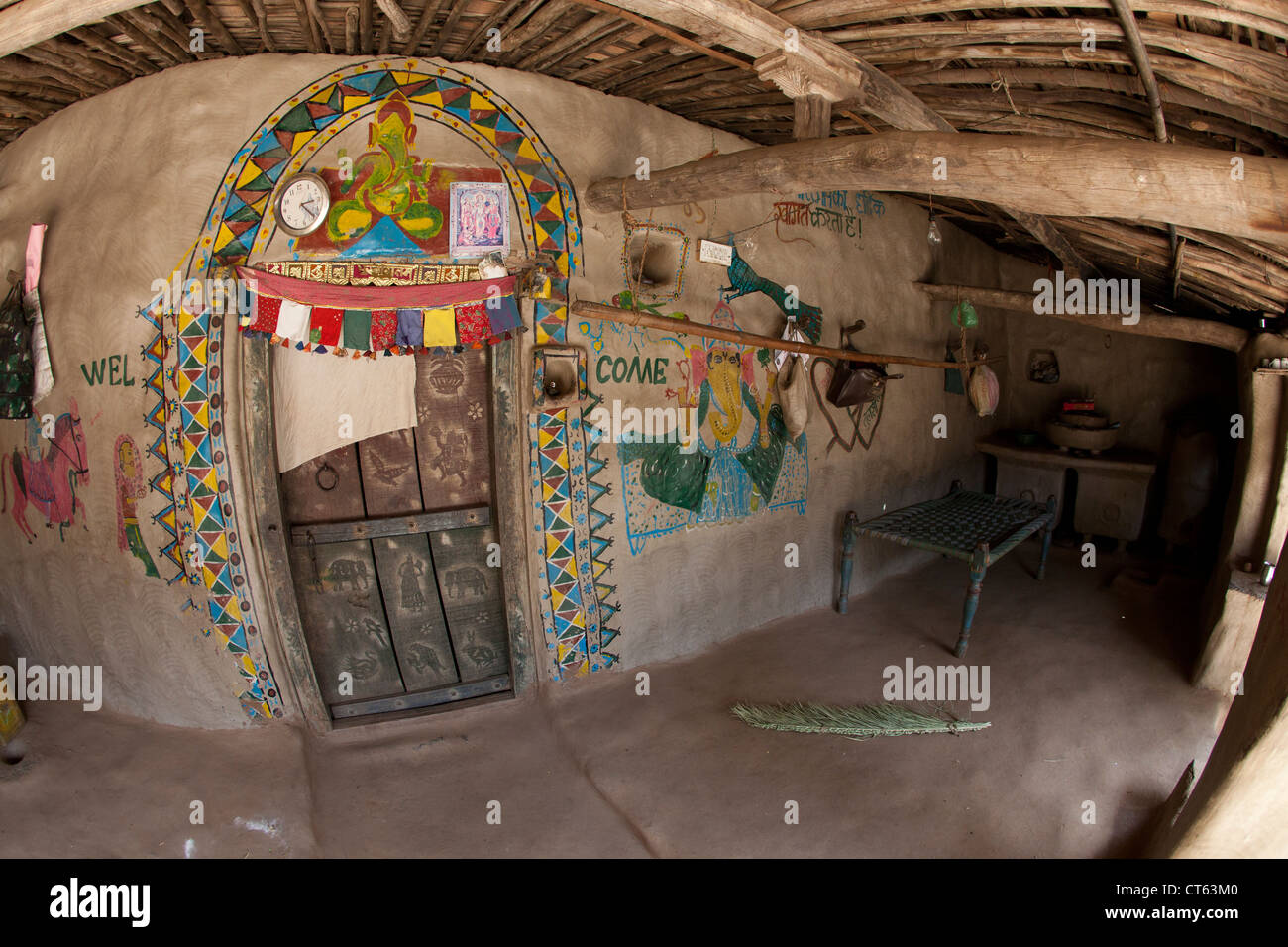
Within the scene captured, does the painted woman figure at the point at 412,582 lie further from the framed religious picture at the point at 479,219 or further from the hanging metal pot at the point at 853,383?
the hanging metal pot at the point at 853,383

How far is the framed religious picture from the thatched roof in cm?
63

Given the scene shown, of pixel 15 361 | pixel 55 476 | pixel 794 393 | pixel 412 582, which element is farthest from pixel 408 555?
pixel 794 393

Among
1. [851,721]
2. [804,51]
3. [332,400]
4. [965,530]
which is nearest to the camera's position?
[804,51]

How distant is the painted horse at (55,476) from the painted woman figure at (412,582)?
1.65 metres

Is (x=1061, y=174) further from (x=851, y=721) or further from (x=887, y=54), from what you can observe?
(x=851, y=721)

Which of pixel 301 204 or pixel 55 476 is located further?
pixel 55 476

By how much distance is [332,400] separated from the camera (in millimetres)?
3342

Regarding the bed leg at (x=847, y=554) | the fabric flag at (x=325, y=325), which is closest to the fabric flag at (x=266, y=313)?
the fabric flag at (x=325, y=325)

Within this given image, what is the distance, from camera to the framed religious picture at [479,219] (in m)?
3.34

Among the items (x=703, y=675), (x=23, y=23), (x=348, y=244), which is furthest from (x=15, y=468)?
(x=703, y=675)

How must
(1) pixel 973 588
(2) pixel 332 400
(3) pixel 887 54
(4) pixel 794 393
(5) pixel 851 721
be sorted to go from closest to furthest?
(3) pixel 887 54
(2) pixel 332 400
(5) pixel 851 721
(1) pixel 973 588
(4) pixel 794 393

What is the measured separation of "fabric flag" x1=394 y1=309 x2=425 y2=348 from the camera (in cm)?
326

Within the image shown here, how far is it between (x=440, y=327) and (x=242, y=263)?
0.93 meters

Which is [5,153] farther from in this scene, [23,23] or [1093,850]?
[1093,850]
